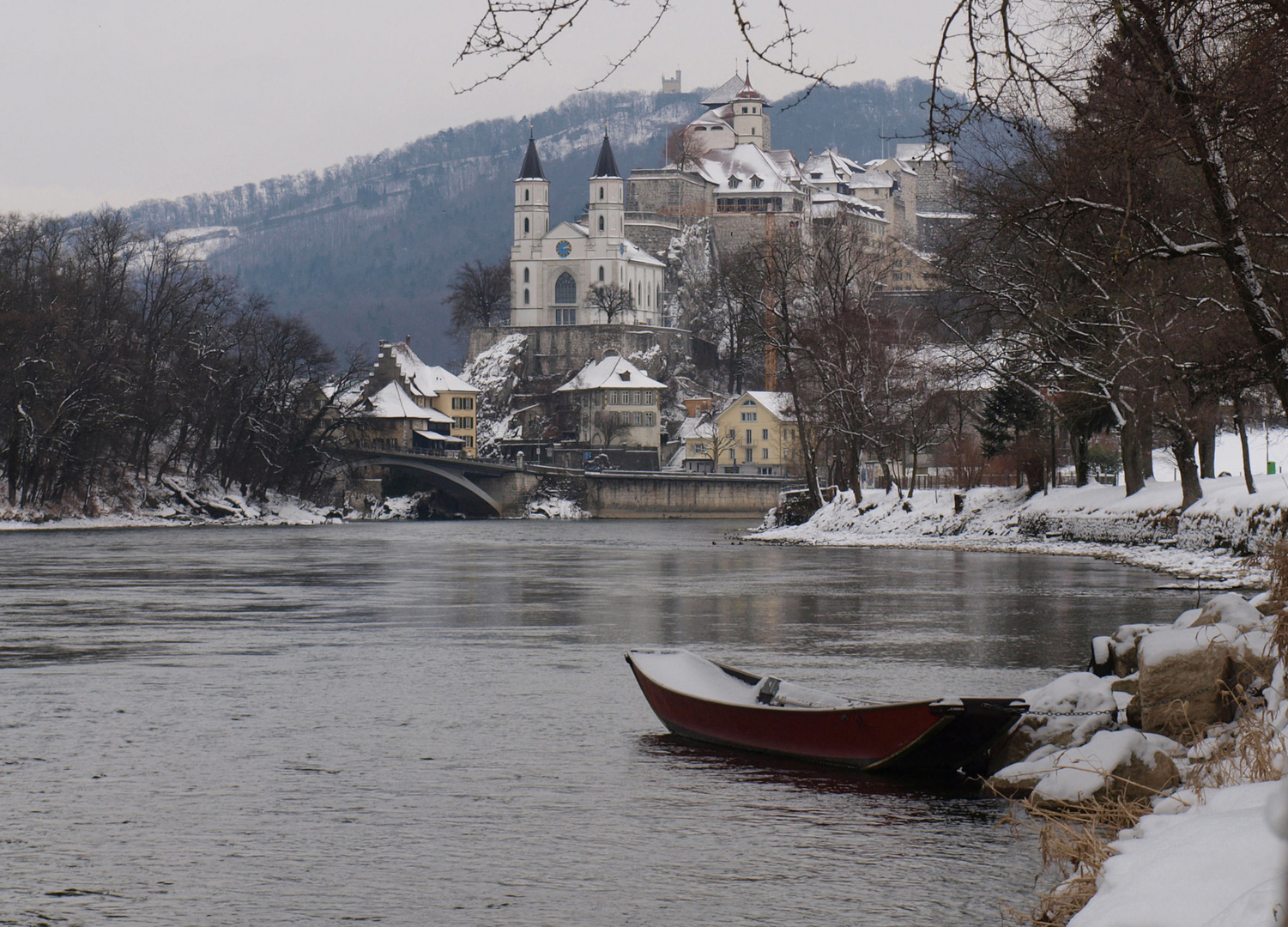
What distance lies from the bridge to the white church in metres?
29.2

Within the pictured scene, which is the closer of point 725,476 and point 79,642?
point 79,642

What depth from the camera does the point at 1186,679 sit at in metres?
12.0

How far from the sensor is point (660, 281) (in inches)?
5714

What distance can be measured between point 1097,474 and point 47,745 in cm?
5725

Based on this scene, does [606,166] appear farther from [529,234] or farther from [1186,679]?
[1186,679]

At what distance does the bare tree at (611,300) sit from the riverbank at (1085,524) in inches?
2748

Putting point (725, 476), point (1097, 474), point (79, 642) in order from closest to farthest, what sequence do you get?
point (79, 642) → point (1097, 474) → point (725, 476)

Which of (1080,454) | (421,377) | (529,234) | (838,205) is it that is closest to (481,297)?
(529,234)

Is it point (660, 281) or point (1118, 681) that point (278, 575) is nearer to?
point (1118, 681)

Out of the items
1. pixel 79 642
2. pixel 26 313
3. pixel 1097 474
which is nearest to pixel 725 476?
pixel 1097 474

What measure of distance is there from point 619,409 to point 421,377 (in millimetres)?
16656

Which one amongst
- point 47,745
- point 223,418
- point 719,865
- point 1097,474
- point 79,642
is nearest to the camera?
point 719,865

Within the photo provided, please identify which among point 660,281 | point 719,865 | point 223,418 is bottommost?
point 719,865

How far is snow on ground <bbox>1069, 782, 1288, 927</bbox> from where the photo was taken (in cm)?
575
